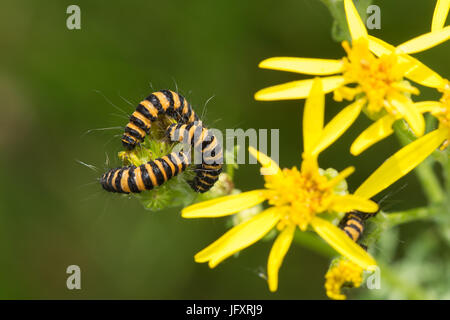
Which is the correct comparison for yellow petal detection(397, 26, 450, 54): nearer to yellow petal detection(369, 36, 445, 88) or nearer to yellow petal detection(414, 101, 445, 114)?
yellow petal detection(369, 36, 445, 88)

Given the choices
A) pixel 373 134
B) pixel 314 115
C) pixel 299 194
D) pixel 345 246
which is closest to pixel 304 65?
pixel 314 115

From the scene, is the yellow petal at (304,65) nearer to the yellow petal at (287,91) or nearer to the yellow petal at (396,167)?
the yellow petal at (287,91)

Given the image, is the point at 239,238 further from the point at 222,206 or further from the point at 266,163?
the point at 266,163

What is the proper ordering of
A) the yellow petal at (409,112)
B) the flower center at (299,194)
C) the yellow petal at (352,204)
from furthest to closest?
the flower center at (299,194), the yellow petal at (352,204), the yellow petal at (409,112)

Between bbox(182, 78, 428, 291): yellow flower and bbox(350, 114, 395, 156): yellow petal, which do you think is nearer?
bbox(350, 114, 395, 156): yellow petal

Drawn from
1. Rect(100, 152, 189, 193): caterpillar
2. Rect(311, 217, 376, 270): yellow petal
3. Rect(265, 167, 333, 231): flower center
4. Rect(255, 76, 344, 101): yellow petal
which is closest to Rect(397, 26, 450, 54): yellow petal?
Rect(255, 76, 344, 101): yellow petal

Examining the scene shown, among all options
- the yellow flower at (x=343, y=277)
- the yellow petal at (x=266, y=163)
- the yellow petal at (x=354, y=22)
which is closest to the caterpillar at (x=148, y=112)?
the yellow petal at (x=266, y=163)

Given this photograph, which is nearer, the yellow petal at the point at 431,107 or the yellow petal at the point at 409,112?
the yellow petal at the point at 409,112

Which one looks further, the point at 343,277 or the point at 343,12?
the point at 343,12
